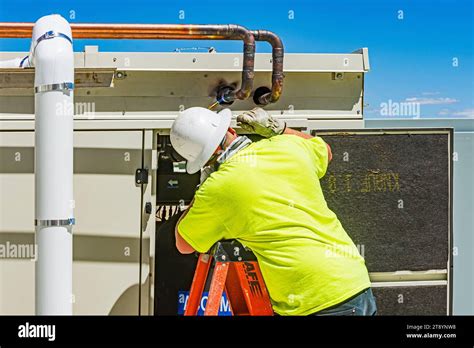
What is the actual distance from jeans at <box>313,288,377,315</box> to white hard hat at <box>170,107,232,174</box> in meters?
1.00

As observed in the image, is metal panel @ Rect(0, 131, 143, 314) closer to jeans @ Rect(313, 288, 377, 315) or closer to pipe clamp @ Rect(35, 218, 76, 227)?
pipe clamp @ Rect(35, 218, 76, 227)

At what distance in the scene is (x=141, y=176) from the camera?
373 centimetres

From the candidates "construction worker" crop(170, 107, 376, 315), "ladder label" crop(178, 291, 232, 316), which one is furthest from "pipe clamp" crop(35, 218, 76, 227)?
"ladder label" crop(178, 291, 232, 316)

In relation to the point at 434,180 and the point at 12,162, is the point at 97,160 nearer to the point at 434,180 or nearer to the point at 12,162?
the point at 12,162

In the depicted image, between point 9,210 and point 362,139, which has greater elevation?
point 362,139

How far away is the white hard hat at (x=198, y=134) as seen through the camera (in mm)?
3229

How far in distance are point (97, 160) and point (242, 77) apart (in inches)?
40.1

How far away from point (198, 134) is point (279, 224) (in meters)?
0.64

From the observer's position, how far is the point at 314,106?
3.96 m

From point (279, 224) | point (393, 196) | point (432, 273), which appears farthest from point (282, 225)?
point (432, 273)

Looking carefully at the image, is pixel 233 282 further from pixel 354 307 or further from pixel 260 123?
pixel 260 123

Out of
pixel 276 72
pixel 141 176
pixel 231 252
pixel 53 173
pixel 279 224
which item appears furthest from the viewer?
pixel 276 72

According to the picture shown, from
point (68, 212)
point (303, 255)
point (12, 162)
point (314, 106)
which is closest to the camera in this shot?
point (303, 255)
